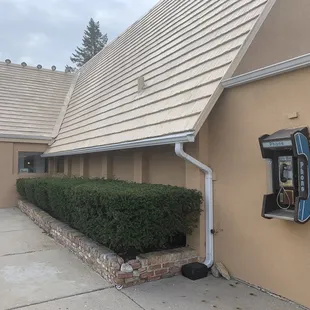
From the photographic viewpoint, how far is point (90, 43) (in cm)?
5319

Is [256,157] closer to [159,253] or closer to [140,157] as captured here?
[159,253]

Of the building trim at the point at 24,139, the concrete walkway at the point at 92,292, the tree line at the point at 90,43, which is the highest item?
the tree line at the point at 90,43

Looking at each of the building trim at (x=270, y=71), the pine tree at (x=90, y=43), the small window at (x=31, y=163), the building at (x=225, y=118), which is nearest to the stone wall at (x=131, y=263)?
the building at (x=225, y=118)

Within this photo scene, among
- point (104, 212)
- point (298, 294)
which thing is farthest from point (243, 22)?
point (298, 294)

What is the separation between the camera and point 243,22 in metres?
6.05

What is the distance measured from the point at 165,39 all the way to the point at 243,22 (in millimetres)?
3618

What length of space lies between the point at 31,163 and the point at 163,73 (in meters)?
9.16

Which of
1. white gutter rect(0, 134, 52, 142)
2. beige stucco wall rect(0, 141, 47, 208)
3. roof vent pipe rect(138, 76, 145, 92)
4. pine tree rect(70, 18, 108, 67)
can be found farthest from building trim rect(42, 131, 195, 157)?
pine tree rect(70, 18, 108, 67)

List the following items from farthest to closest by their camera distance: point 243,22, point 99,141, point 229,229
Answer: point 99,141 → point 243,22 → point 229,229

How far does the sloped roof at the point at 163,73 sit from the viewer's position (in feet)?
19.5

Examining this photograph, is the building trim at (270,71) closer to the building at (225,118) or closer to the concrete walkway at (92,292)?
the building at (225,118)

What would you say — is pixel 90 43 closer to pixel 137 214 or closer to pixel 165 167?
pixel 165 167

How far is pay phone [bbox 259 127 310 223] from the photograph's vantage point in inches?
161

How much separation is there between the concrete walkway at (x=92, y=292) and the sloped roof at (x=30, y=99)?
8.67 metres
